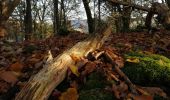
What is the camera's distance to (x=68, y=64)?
4164 mm

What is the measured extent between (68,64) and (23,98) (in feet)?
3.47

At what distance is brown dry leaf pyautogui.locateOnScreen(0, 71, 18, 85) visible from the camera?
4.34 metres

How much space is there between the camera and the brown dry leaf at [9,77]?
434 cm

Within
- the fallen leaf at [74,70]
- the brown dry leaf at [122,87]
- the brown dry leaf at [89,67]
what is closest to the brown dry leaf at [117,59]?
the brown dry leaf at [89,67]

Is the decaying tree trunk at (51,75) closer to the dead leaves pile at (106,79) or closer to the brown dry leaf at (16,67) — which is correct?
the dead leaves pile at (106,79)

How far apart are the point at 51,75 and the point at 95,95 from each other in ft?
2.07

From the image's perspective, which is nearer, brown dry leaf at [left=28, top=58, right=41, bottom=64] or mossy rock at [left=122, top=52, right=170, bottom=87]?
mossy rock at [left=122, top=52, right=170, bottom=87]

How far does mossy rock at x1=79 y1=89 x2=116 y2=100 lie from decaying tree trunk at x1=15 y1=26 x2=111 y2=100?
1.25 feet

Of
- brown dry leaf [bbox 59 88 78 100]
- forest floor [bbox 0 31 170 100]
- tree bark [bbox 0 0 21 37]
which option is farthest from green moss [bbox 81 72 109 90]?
tree bark [bbox 0 0 21 37]

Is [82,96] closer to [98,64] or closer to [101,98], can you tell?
[101,98]

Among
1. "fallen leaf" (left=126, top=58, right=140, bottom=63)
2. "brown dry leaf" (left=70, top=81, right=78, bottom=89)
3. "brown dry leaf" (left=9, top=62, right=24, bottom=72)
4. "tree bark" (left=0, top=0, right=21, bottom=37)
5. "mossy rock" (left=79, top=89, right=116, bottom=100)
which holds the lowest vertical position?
"mossy rock" (left=79, top=89, right=116, bottom=100)

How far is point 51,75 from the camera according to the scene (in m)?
3.75

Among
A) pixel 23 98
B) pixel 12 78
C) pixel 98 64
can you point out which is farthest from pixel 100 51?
pixel 23 98

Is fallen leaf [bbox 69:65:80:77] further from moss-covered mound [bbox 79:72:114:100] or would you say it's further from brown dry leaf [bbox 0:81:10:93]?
brown dry leaf [bbox 0:81:10:93]
